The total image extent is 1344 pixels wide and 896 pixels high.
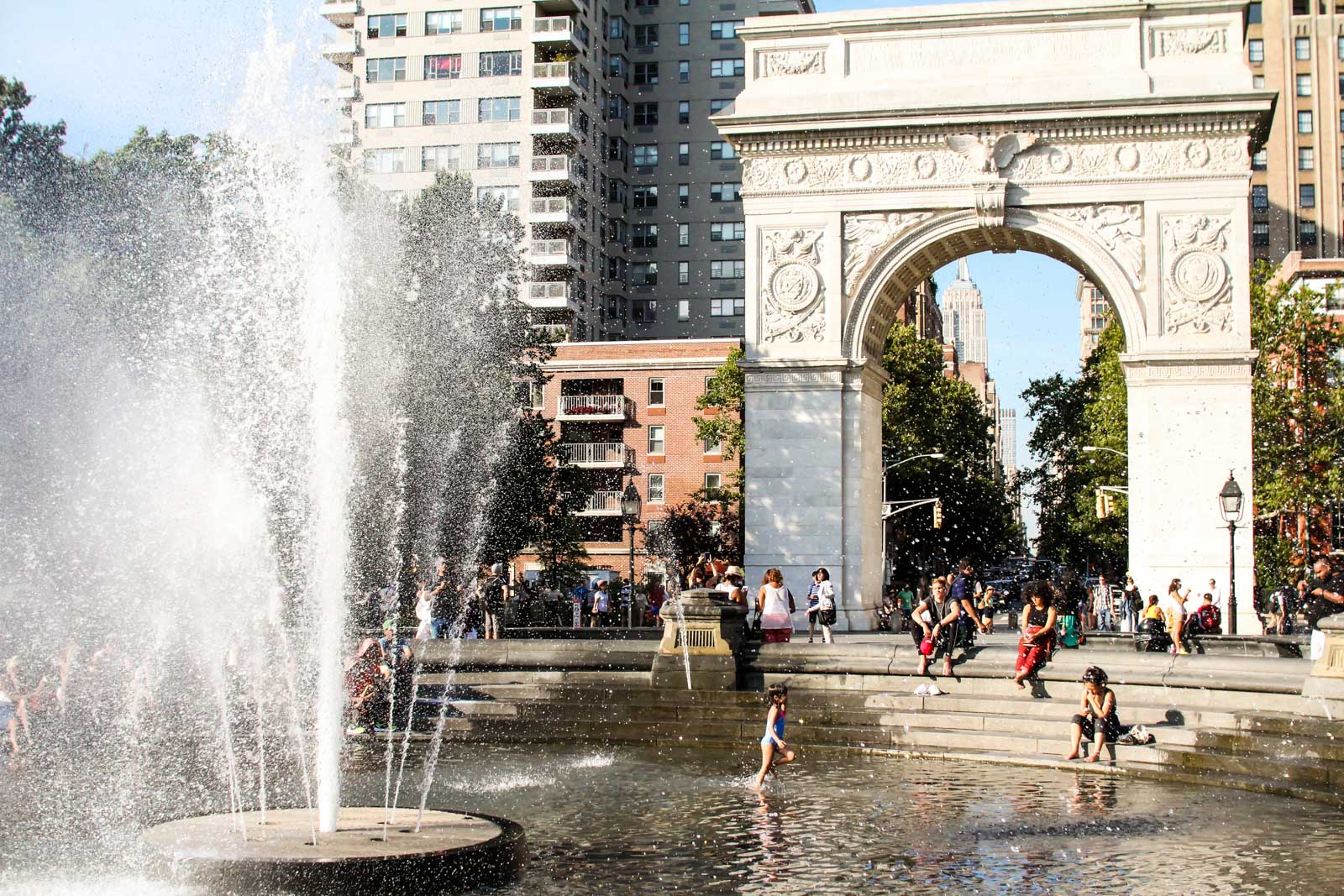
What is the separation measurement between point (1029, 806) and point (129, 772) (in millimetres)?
9424

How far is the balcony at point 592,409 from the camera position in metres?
61.6

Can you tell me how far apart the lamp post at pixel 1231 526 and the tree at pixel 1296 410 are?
64.3 ft

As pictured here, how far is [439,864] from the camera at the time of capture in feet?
31.0

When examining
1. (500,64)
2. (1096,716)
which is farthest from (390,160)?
(1096,716)

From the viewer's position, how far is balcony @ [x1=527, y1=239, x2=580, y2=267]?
6581 centimetres

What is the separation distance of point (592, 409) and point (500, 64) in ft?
55.0

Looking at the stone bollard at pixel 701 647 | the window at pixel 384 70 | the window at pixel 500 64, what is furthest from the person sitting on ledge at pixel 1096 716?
the window at pixel 384 70

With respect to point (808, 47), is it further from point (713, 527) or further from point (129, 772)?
point (713, 527)

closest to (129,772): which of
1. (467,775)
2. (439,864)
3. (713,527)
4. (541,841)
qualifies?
(467,775)

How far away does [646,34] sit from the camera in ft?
255

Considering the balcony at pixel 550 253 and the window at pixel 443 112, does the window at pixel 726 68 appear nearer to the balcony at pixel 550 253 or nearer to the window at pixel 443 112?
the balcony at pixel 550 253

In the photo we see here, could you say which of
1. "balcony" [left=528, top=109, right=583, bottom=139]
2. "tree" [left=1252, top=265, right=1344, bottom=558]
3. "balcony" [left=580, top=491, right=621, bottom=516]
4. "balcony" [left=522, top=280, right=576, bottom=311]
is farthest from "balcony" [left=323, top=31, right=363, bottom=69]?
"tree" [left=1252, top=265, right=1344, bottom=558]

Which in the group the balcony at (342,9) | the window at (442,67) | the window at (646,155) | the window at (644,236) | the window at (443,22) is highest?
the balcony at (342,9)

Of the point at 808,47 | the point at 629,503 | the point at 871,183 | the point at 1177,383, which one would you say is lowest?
the point at 629,503
